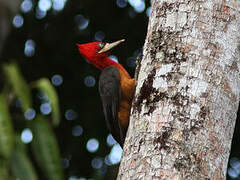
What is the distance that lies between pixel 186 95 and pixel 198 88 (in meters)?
0.07

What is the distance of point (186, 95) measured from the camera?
2.45 m

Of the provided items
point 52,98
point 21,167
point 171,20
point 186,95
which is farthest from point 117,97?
point 186,95

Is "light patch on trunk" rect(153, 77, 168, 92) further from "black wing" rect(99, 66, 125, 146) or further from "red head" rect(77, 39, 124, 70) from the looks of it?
"red head" rect(77, 39, 124, 70)

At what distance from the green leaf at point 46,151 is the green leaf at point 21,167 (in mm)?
152

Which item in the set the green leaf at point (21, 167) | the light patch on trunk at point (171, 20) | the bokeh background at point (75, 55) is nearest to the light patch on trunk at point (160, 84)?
the light patch on trunk at point (171, 20)

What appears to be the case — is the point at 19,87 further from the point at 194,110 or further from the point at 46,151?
the point at 194,110

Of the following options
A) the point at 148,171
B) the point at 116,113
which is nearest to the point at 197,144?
the point at 148,171

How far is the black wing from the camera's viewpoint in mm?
4078

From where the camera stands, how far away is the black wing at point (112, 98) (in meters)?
4.08

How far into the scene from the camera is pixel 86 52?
4.73 meters

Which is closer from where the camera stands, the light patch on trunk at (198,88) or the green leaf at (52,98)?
the light patch on trunk at (198,88)

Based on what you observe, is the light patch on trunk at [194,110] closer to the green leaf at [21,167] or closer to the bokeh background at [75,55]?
the green leaf at [21,167]

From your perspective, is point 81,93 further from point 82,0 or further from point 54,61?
point 82,0

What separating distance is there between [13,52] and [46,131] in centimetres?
231
